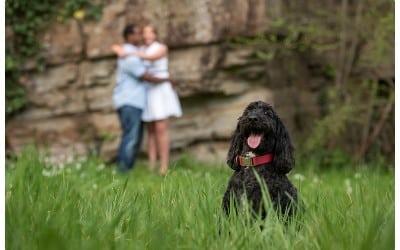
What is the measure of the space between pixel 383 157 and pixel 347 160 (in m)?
0.44

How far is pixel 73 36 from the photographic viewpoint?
9820mm

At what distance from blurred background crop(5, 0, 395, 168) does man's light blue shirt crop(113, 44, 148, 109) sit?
4.22 feet

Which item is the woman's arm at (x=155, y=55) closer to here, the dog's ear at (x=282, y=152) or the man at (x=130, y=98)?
the man at (x=130, y=98)

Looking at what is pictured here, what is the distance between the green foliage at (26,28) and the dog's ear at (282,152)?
671 centimetres

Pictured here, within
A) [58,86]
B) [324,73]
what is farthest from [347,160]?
[58,86]

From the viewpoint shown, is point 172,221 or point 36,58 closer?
point 172,221

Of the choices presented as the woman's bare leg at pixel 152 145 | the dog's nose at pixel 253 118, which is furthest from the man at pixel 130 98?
the dog's nose at pixel 253 118

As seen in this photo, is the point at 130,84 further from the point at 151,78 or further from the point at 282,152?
the point at 282,152

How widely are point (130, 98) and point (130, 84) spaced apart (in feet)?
0.51

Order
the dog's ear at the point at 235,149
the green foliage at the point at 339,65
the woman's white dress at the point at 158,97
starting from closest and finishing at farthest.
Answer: the dog's ear at the point at 235,149, the woman's white dress at the point at 158,97, the green foliage at the point at 339,65

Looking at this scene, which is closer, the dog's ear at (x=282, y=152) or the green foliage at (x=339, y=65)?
the dog's ear at (x=282, y=152)

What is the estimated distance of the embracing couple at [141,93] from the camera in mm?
8539
